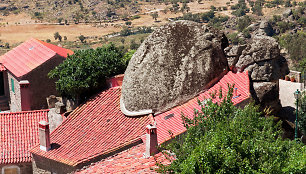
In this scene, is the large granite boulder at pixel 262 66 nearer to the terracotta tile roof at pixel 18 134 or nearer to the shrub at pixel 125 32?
the terracotta tile roof at pixel 18 134

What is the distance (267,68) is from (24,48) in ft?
57.4

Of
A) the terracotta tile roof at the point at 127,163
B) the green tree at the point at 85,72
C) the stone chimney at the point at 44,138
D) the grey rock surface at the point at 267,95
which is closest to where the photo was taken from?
the terracotta tile roof at the point at 127,163

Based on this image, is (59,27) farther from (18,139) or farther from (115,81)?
(18,139)

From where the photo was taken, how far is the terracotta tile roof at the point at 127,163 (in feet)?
67.8

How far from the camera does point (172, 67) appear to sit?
25203mm

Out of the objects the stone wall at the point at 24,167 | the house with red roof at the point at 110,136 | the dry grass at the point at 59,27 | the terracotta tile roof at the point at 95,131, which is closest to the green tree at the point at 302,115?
the house with red roof at the point at 110,136

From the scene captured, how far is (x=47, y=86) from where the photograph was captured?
1233 inches

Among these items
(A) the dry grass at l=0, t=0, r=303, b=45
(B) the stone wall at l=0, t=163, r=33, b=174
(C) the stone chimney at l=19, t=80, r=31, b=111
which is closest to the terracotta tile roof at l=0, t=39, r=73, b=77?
(C) the stone chimney at l=19, t=80, r=31, b=111

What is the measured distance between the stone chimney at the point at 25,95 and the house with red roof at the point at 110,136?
13.4 ft

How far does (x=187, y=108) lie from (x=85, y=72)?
6.97 m

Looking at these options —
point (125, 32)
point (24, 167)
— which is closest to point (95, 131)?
point (24, 167)

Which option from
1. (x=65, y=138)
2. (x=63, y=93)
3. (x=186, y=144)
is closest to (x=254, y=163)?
(x=186, y=144)

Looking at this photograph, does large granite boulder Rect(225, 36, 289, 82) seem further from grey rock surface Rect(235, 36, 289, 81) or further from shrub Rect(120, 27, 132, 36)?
shrub Rect(120, 27, 132, 36)

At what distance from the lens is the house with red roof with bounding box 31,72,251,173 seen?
22.4 metres
